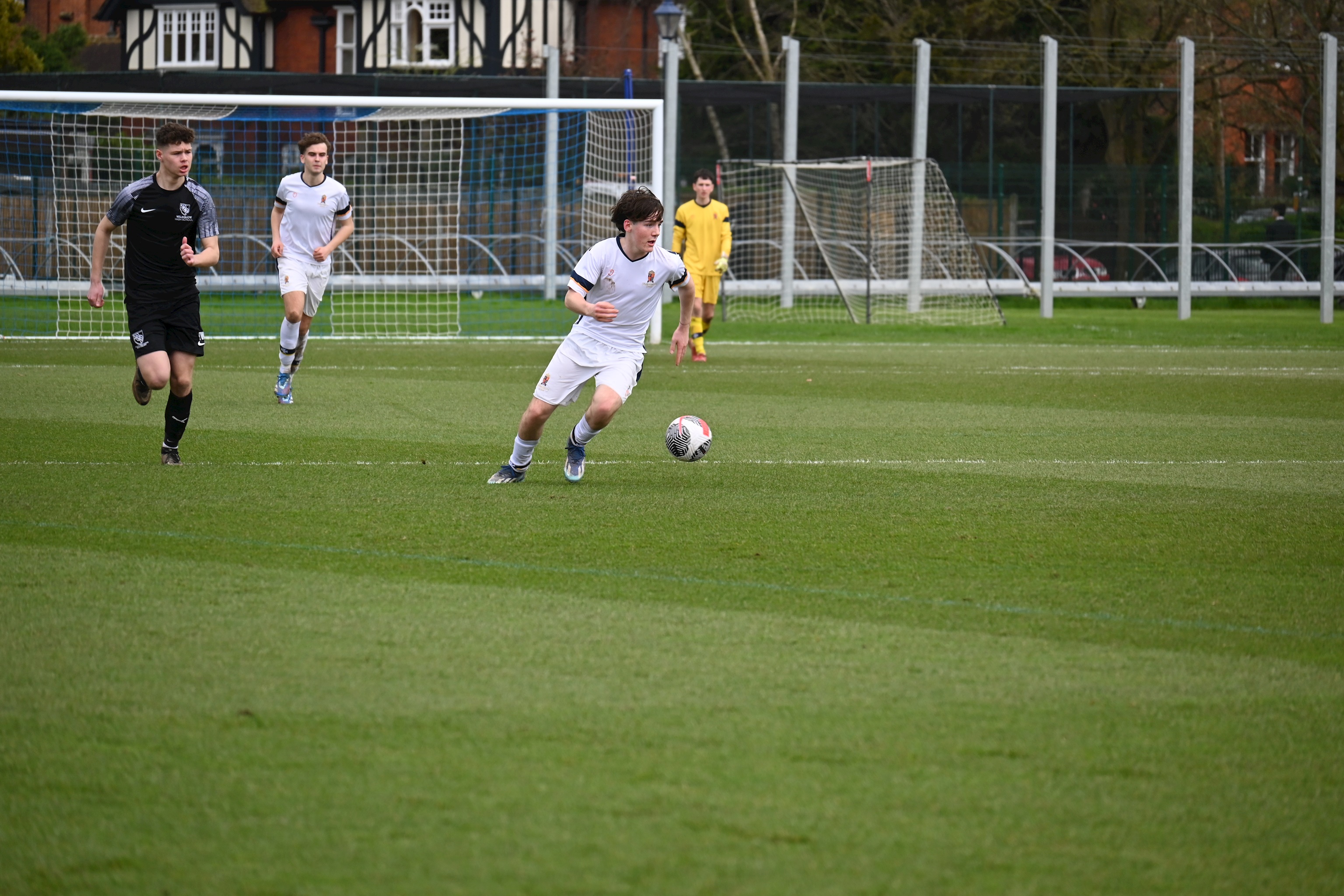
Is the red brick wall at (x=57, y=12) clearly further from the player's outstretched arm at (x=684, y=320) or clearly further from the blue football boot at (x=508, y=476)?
the blue football boot at (x=508, y=476)

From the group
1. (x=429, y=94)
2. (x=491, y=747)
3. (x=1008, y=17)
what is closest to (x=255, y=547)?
(x=491, y=747)

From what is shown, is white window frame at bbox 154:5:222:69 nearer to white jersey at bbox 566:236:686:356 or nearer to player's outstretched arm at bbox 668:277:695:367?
player's outstretched arm at bbox 668:277:695:367

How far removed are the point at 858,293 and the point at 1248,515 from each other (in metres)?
22.2

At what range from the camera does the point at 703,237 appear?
1952cm

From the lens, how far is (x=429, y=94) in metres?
35.9

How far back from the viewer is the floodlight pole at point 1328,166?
27.7m

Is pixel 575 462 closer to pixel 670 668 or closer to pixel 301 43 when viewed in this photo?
pixel 670 668

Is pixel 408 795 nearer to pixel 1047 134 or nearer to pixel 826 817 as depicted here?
pixel 826 817

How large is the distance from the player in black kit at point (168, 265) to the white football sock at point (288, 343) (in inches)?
140

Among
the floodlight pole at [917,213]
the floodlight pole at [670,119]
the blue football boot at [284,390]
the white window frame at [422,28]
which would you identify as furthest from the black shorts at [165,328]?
the white window frame at [422,28]

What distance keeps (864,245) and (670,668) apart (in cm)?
2579

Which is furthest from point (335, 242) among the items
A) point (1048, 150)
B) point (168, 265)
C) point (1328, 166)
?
point (1328, 166)

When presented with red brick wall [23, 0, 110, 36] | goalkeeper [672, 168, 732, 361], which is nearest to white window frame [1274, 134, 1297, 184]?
goalkeeper [672, 168, 732, 361]

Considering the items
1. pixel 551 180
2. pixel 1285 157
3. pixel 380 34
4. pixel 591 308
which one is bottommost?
pixel 591 308
